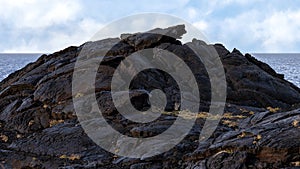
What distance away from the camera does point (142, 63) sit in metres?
32.1

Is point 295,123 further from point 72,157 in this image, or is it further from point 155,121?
point 72,157

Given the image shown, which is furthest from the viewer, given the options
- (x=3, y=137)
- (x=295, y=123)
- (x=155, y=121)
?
(x=3, y=137)

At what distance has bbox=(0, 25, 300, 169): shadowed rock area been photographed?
57.0 feet

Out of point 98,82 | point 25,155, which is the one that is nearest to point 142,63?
point 98,82

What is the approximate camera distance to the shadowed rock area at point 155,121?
17359 millimetres

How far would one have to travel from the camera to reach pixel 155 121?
2377 centimetres

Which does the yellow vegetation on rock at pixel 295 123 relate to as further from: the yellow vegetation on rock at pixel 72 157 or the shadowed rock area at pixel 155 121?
the yellow vegetation on rock at pixel 72 157

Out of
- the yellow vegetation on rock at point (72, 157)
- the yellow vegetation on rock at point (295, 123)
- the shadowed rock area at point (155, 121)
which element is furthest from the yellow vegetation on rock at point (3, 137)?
the yellow vegetation on rock at point (295, 123)

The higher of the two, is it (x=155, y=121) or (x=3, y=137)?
(x=155, y=121)

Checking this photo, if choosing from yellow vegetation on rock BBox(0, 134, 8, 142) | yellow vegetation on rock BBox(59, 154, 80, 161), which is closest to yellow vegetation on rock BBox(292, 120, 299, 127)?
yellow vegetation on rock BBox(59, 154, 80, 161)

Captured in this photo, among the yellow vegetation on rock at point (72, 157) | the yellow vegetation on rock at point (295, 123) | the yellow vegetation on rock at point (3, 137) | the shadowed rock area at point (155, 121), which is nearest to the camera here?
the shadowed rock area at point (155, 121)

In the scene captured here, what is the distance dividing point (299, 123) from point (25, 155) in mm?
14527

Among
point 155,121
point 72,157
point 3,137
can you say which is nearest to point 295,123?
point 155,121

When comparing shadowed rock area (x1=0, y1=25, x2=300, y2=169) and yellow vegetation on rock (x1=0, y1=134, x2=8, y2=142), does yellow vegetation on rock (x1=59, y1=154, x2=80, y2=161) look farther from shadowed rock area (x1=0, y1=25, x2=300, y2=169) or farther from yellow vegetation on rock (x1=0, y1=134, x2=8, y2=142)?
yellow vegetation on rock (x1=0, y1=134, x2=8, y2=142)
